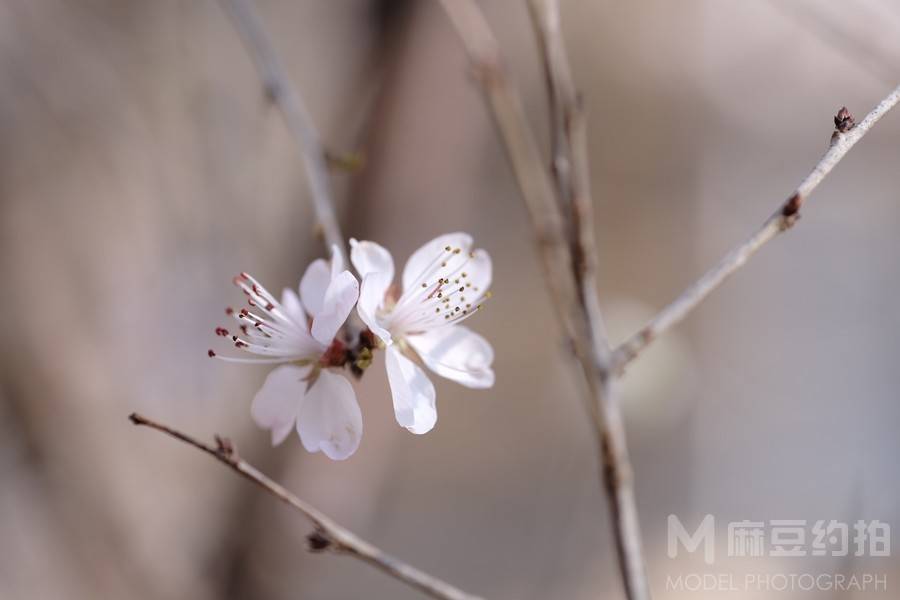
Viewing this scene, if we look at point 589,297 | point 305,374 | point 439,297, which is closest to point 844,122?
point 589,297

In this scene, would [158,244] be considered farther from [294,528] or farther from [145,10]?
[294,528]

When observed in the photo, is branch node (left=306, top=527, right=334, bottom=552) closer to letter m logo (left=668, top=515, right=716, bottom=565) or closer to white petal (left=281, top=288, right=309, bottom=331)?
white petal (left=281, top=288, right=309, bottom=331)

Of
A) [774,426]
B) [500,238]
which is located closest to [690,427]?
[774,426]

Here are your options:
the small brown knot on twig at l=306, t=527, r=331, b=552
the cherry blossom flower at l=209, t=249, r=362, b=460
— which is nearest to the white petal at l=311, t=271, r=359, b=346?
the cherry blossom flower at l=209, t=249, r=362, b=460

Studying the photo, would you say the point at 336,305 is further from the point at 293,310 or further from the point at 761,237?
the point at 761,237

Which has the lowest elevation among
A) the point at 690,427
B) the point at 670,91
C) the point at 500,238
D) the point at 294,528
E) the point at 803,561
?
the point at 294,528
